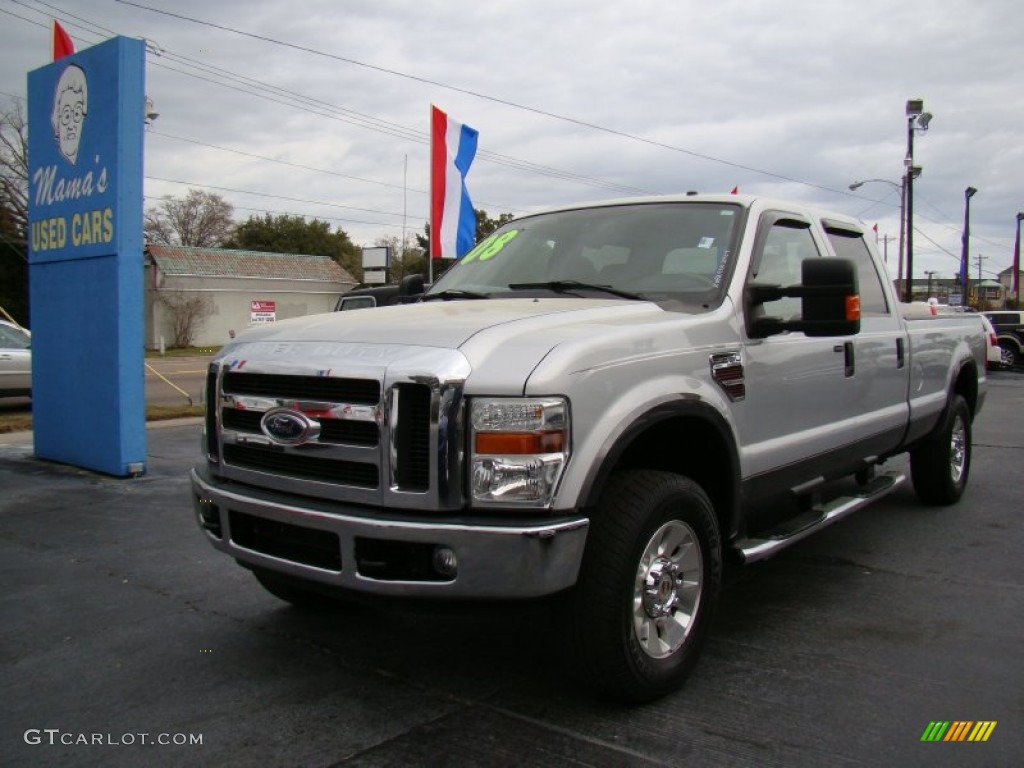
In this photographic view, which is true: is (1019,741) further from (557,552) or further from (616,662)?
(557,552)

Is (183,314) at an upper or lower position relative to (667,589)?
upper

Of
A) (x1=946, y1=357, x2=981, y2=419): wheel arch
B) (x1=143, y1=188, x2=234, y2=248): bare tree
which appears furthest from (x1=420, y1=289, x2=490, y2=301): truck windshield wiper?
(x1=143, y1=188, x2=234, y2=248): bare tree

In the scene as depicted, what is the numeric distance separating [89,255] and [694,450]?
6.24 metres

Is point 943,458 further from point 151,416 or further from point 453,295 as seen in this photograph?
point 151,416

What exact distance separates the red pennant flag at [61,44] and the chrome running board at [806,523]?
315 inches

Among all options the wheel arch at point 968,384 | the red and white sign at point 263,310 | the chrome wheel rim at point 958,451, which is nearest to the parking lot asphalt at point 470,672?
the chrome wheel rim at point 958,451

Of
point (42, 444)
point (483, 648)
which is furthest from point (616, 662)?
point (42, 444)

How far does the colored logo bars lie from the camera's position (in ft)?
9.61

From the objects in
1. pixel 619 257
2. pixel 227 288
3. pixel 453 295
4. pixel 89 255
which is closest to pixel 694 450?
pixel 619 257

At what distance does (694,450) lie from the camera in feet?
11.7

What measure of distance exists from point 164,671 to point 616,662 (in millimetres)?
1889

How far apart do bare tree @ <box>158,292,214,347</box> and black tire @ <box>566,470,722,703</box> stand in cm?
4082

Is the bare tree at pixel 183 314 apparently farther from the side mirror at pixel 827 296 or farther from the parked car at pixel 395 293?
the side mirror at pixel 827 296

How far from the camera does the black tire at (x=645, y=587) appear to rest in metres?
2.86
